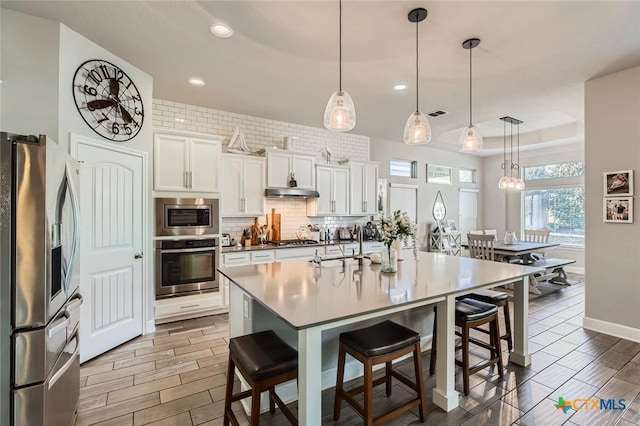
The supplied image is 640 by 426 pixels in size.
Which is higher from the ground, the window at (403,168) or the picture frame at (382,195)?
the window at (403,168)

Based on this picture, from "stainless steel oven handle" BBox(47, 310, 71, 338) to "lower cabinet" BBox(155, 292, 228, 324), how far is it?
1944 millimetres

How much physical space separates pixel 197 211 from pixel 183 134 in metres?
0.98

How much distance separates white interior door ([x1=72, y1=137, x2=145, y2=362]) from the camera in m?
2.73

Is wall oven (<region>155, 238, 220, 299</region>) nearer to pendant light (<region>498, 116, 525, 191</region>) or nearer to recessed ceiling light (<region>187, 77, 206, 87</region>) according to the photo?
recessed ceiling light (<region>187, 77, 206, 87</region>)

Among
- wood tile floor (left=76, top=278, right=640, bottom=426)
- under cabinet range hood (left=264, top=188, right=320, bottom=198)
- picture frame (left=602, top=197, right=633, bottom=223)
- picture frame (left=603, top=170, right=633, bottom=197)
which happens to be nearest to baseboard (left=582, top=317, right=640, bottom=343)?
wood tile floor (left=76, top=278, right=640, bottom=426)

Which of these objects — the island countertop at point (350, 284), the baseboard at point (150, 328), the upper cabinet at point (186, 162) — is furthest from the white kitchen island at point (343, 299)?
the upper cabinet at point (186, 162)

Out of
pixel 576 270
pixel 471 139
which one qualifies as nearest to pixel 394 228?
pixel 471 139

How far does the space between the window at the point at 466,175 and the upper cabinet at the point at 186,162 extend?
633cm

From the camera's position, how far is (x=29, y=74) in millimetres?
2322

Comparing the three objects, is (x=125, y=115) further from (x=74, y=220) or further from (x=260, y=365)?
(x=260, y=365)

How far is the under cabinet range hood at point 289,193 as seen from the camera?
4527mm

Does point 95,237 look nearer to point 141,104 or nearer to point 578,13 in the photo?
point 141,104

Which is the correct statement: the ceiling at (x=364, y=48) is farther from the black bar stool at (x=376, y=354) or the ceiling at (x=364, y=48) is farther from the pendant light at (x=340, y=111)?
the black bar stool at (x=376, y=354)

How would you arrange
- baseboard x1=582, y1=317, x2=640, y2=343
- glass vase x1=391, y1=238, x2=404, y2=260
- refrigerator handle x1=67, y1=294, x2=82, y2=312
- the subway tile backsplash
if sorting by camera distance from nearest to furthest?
refrigerator handle x1=67, y1=294, x2=82, y2=312, glass vase x1=391, y1=238, x2=404, y2=260, baseboard x1=582, y1=317, x2=640, y2=343, the subway tile backsplash
